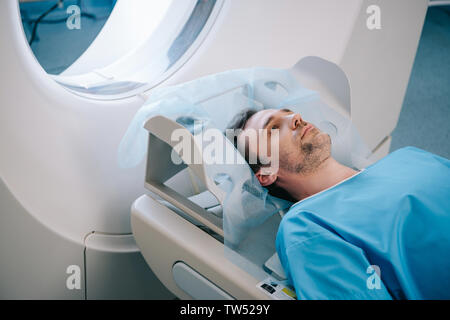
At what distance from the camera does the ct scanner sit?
3.60 ft

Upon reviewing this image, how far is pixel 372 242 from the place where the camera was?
939 millimetres

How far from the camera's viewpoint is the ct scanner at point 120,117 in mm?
1097

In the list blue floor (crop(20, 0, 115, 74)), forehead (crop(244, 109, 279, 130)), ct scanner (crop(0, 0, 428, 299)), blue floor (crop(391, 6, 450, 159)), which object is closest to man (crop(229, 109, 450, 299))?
forehead (crop(244, 109, 279, 130))

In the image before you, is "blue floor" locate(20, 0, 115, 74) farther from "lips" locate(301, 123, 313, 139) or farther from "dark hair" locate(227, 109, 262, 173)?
"lips" locate(301, 123, 313, 139)

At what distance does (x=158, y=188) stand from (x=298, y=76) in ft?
1.90

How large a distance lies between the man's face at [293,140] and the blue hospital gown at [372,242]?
111 mm

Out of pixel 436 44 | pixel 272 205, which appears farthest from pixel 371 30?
pixel 436 44

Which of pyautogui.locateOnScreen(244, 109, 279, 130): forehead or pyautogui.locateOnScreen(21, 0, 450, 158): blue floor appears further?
pyautogui.locateOnScreen(21, 0, 450, 158): blue floor

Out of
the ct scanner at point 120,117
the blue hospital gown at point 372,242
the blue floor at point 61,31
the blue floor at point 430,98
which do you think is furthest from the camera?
the blue floor at point 61,31

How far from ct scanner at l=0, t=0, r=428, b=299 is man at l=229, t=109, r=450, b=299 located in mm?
161

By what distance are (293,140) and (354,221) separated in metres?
0.27

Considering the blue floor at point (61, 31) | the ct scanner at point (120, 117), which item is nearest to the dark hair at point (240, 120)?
the ct scanner at point (120, 117)

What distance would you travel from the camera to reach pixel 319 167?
1.17 m

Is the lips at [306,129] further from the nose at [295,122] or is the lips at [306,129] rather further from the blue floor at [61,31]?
the blue floor at [61,31]
